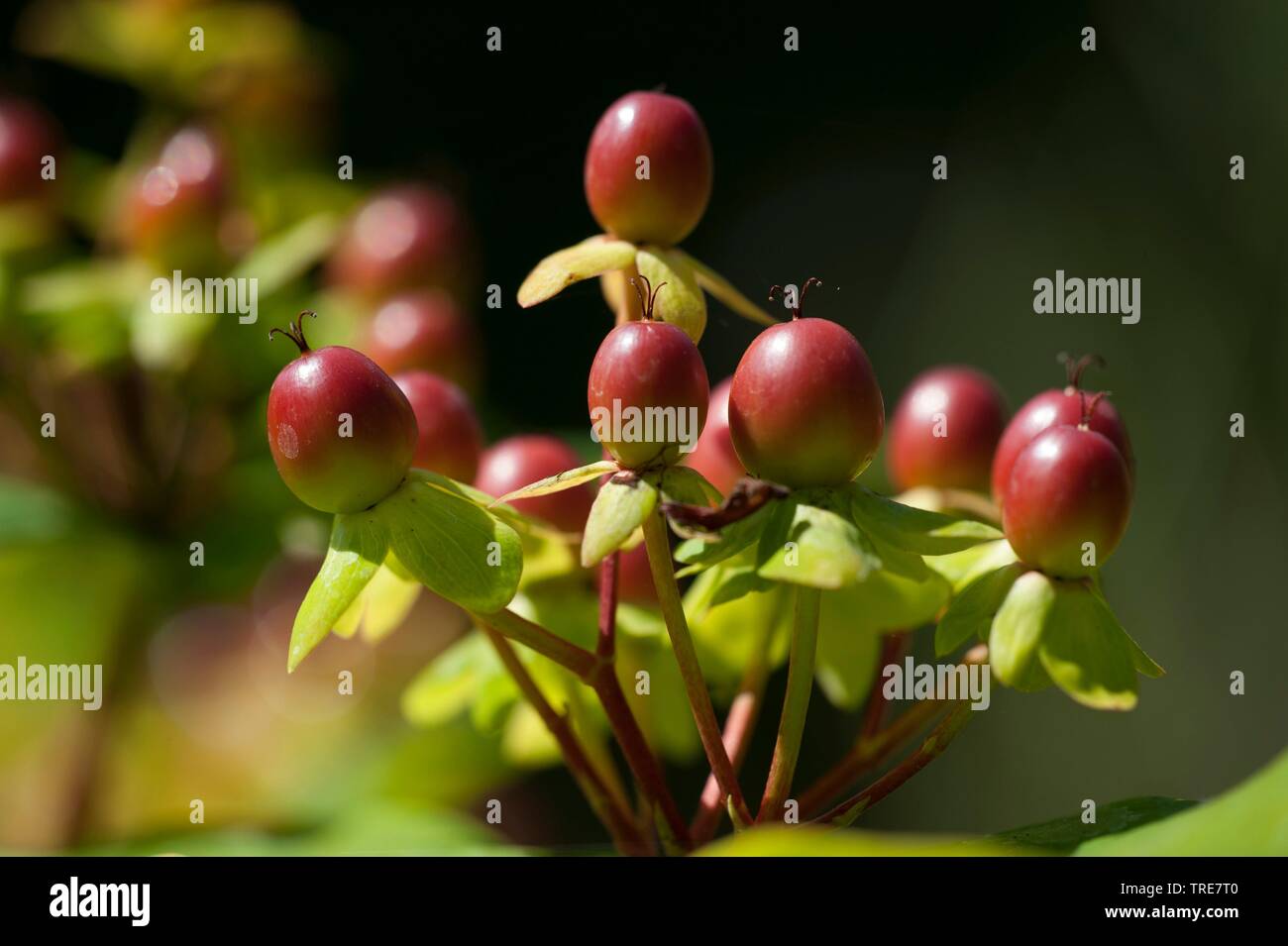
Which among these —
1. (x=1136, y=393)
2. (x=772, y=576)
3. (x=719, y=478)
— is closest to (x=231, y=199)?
(x=719, y=478)

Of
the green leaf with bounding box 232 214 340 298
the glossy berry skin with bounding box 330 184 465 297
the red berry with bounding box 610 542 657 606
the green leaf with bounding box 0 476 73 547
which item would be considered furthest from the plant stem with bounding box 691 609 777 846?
the glossy berry skin with bounding box 330 184 465 297

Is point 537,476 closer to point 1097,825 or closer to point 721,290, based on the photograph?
point 721,290

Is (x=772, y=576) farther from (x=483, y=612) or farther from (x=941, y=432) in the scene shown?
(x=941, y=432)

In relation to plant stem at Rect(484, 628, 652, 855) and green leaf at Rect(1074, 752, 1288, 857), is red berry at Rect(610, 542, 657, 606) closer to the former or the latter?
→ plant stem at Rect(484, 628, 652, 855)

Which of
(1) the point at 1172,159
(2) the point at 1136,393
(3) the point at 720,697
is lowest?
(3) the point at 720,697

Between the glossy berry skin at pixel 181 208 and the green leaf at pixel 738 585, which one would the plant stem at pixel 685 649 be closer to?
the green leaf at pixel 738 585

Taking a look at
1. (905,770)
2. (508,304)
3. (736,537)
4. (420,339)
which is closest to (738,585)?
(736,537)
